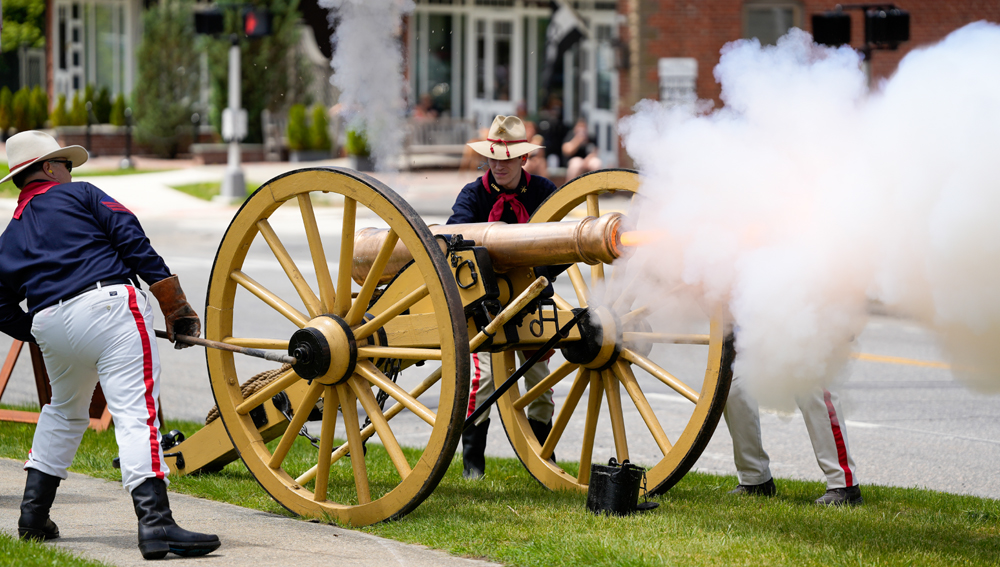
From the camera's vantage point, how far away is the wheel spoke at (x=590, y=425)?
5609mm

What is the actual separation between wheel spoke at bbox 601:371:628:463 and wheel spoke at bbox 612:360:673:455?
45 millimetres

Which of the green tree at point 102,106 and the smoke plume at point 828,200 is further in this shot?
the green tree at point 102,106

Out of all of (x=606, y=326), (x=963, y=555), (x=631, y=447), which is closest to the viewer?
(x=963, y=555)

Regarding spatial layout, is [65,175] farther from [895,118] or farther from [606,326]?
[895,118]

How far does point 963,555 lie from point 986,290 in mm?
1273

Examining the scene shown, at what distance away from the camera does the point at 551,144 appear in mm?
24469

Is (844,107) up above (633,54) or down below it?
below

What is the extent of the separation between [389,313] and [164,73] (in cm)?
2506

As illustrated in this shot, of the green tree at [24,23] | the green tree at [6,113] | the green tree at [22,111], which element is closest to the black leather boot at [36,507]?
the green tree at [22,111]

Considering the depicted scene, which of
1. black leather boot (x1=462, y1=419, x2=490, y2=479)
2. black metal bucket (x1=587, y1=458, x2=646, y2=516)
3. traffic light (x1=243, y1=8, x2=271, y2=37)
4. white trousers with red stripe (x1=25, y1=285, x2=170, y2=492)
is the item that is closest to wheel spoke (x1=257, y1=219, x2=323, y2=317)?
white trousers with red stripe (x1=25, y1=285, x2=170, y2=492)

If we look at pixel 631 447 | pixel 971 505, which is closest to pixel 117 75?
pixel 631 447

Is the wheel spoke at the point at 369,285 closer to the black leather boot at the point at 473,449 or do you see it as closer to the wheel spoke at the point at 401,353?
the wheel spoke at the point at 401,353

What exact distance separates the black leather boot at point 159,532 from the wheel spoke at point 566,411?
1.90 m

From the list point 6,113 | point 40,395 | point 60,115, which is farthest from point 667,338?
point 6,113
